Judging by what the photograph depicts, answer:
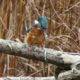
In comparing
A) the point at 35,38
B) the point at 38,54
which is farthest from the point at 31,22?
the point at 38,54

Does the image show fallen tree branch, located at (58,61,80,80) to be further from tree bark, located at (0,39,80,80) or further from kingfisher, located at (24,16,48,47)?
kingfisher, located at (24,16,48,47)

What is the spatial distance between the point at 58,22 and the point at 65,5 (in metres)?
0.14

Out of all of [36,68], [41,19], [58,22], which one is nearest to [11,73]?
[36,68]

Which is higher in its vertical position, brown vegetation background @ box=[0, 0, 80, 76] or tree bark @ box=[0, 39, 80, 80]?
brown vegetation background @ box=[0, 0, 80, 76]

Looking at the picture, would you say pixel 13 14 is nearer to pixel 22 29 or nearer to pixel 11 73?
pixel 22 29

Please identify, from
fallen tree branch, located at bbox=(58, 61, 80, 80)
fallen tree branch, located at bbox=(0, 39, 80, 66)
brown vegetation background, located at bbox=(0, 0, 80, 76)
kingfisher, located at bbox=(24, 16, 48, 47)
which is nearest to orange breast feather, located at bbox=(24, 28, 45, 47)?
kingfisher, located at bbox=(24, 16, 48, 47)

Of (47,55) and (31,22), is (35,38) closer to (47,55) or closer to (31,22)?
(47,55)

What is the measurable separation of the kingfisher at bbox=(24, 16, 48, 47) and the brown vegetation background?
2.26ft

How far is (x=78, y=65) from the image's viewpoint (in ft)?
3.99

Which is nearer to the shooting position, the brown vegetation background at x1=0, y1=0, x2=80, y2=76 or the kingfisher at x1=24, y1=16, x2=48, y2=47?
the kingfisher at x1=24, y1=16, x2=48, y2=47

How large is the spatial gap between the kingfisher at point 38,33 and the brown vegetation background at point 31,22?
2.26 feet

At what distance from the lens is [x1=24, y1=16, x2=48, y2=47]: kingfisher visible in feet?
4.31

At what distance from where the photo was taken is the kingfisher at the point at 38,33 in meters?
1.31

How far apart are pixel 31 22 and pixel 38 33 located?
91cm
